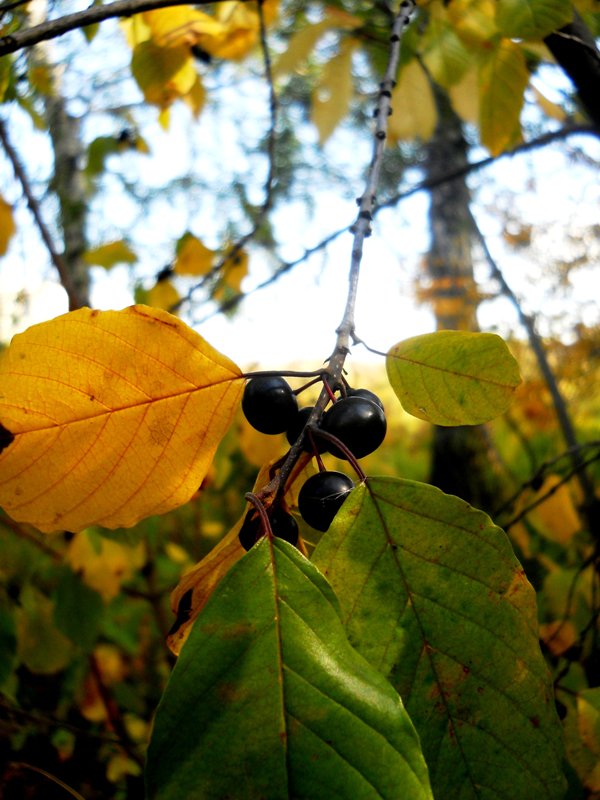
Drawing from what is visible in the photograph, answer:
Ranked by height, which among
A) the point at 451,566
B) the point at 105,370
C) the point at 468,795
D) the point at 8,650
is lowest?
the point at 8,650

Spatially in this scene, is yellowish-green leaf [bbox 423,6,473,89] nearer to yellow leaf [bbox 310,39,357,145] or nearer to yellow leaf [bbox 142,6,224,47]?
yellow leaf [bbox 310,39,357,145]

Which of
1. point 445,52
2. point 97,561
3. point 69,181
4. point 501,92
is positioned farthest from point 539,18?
point 69,181

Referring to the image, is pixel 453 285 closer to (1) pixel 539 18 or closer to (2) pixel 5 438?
(1) pixel 539 18

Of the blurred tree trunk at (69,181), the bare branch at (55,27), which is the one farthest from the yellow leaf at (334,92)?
the blurred tree trunk at (69,181)

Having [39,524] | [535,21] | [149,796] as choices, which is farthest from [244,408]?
[535,21]

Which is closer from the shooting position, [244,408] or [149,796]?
[149,796]

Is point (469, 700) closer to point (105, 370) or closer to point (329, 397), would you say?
point (329, 397)
